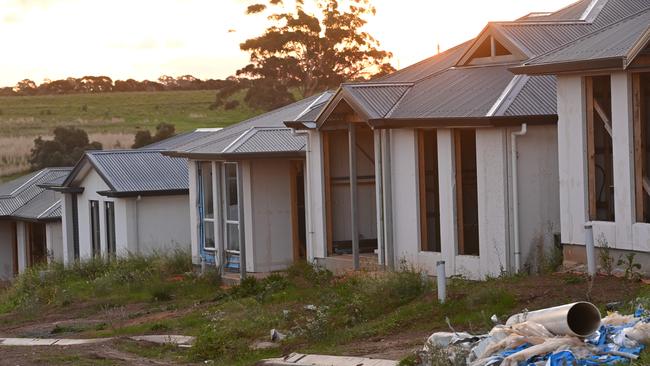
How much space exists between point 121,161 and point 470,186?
13.0m

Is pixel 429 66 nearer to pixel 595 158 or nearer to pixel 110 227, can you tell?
pixel 595 158

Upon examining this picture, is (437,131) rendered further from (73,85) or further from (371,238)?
(73,85)

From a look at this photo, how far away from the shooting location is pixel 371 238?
22203mm

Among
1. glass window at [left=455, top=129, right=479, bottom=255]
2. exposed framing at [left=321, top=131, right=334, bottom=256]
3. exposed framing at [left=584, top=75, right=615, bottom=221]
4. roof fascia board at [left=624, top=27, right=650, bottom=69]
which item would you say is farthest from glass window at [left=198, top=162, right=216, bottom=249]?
roof fascia board at [left=624, top=27, right=650, bottom=69]

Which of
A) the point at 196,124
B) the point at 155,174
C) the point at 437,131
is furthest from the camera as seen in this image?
the point at 196,124

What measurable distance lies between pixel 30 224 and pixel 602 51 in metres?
23.9

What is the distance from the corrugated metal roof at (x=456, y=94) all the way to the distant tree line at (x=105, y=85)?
81.4 m

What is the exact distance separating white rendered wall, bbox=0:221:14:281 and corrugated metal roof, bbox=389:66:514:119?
64.9 feet

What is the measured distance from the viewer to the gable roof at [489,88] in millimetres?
17516

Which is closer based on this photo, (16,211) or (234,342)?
(234,342)

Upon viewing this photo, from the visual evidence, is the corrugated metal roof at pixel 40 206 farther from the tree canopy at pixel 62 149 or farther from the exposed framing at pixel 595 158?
the exposed framing at pixel 595 158

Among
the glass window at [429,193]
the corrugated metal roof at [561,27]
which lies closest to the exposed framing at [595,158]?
the corrugated metal roof at [561,27]

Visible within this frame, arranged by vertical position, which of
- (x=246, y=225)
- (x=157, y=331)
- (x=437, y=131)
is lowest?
(x=157, y=331)

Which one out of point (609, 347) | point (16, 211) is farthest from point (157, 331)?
point (16, 211)
